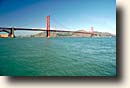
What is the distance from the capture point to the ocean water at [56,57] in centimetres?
281

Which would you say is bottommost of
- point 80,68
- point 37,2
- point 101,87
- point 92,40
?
point 101,87

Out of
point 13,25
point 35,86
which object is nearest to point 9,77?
point 35,86

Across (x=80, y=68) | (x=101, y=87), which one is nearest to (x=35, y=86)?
(x=80, y=68)

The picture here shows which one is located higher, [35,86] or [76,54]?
[76,54]

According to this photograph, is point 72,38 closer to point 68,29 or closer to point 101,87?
point 68,29

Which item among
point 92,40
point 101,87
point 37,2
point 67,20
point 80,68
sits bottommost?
point 101,87

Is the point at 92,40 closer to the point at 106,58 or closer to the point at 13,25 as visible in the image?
the point at 106,58

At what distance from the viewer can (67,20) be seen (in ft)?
9.41

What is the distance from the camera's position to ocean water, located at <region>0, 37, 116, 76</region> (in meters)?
2.81

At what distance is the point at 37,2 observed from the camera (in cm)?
287

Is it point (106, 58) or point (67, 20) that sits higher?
point (67, 20)

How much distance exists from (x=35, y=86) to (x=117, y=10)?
114cm

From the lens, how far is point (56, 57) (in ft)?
9.45

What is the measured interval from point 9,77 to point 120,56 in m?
1.17
